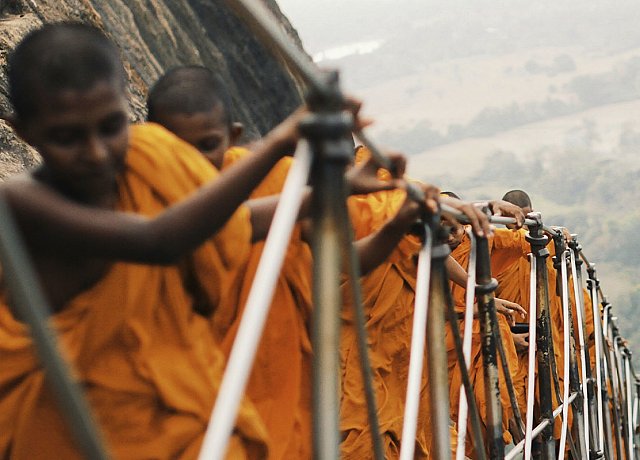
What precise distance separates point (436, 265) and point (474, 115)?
18378 cm

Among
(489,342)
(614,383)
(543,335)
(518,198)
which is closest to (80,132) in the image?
(489,342)

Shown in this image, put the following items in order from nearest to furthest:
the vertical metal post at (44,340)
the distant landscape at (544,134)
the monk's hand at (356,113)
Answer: the vertical metal post at (44,340) < the monk's hand at (356,113) < the distant landscape at (544,134)

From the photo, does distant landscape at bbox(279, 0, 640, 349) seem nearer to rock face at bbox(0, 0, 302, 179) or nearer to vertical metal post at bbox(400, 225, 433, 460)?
rock face at bbox(0, 0, 302, 179)

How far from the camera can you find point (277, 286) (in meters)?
2.85

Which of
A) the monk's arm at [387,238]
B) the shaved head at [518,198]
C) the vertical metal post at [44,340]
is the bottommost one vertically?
the vertical metal post at [44,340]

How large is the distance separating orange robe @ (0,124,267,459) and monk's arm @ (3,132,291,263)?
14 cm

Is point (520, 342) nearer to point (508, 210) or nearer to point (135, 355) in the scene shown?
point (508, 210)

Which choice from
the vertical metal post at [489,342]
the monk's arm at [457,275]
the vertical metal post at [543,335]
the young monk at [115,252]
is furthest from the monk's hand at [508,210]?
the young monk at [115,252]

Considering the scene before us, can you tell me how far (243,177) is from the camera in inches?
72.0

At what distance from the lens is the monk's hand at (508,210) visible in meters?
4.64

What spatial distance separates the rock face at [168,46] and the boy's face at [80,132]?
2.32 meters

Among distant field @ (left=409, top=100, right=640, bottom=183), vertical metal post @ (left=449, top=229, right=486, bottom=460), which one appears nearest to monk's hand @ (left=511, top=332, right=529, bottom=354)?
vertical metal post @ (left=449, top=229, right=486, bottom=460)

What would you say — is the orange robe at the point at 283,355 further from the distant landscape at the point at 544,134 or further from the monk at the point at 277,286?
the distant landscape at the point at 544,134

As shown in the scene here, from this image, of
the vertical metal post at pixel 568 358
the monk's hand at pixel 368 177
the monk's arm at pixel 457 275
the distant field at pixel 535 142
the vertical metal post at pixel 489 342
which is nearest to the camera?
the monk's hand at pixel 368 177
